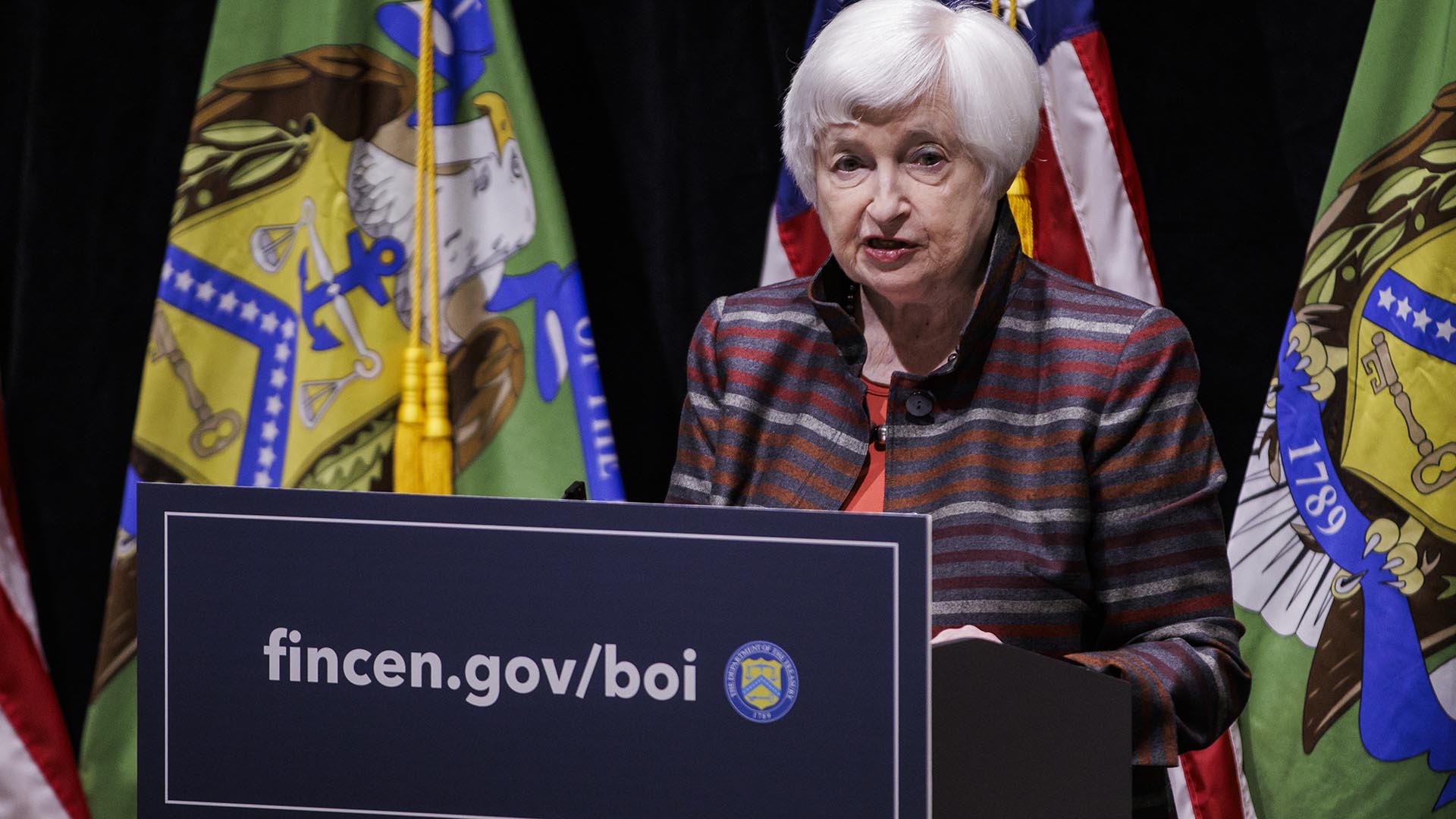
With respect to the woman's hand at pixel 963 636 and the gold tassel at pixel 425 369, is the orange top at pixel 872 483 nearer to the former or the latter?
the woman's hand at pixel 963 636

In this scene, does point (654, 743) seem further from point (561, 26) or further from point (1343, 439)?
point (561, 26)

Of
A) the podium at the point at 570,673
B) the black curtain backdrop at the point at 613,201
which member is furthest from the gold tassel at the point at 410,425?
the podium at the point at 570,673

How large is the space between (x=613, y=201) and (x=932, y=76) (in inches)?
42.9

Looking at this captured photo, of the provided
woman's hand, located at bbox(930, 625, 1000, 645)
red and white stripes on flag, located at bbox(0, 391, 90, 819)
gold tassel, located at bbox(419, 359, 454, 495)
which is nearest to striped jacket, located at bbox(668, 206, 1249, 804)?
woman's hand, located at bbox(930, 625, 1000, 645)

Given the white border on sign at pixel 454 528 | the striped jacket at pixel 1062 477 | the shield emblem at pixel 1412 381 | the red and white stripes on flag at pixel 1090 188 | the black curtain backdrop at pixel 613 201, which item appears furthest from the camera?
the black curtain backdrop at pixel 613 201

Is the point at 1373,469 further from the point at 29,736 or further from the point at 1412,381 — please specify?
the point at 29,736

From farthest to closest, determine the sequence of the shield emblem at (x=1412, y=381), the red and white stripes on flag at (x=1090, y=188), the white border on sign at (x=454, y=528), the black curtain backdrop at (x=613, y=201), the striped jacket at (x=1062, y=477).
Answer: the black curtain backdrop at (x=613, y=201), the red and white stripes on flag at (x=1090, y=188), the shield emblem at (x=1412, y=381), the striped jacket at (x=1062, y=477), the white border on sign at (x=454, y=528)

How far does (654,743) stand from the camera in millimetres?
795

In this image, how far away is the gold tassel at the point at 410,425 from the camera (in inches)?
77.4

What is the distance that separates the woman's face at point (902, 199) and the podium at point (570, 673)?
0.50 m

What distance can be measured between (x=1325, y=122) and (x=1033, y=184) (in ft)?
1.37

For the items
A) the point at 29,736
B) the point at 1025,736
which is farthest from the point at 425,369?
the point at 1025,736

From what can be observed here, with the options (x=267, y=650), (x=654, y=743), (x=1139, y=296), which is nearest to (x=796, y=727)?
(x=654, y=743)

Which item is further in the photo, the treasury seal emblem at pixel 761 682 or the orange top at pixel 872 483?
the orange top at pixel 872 483
